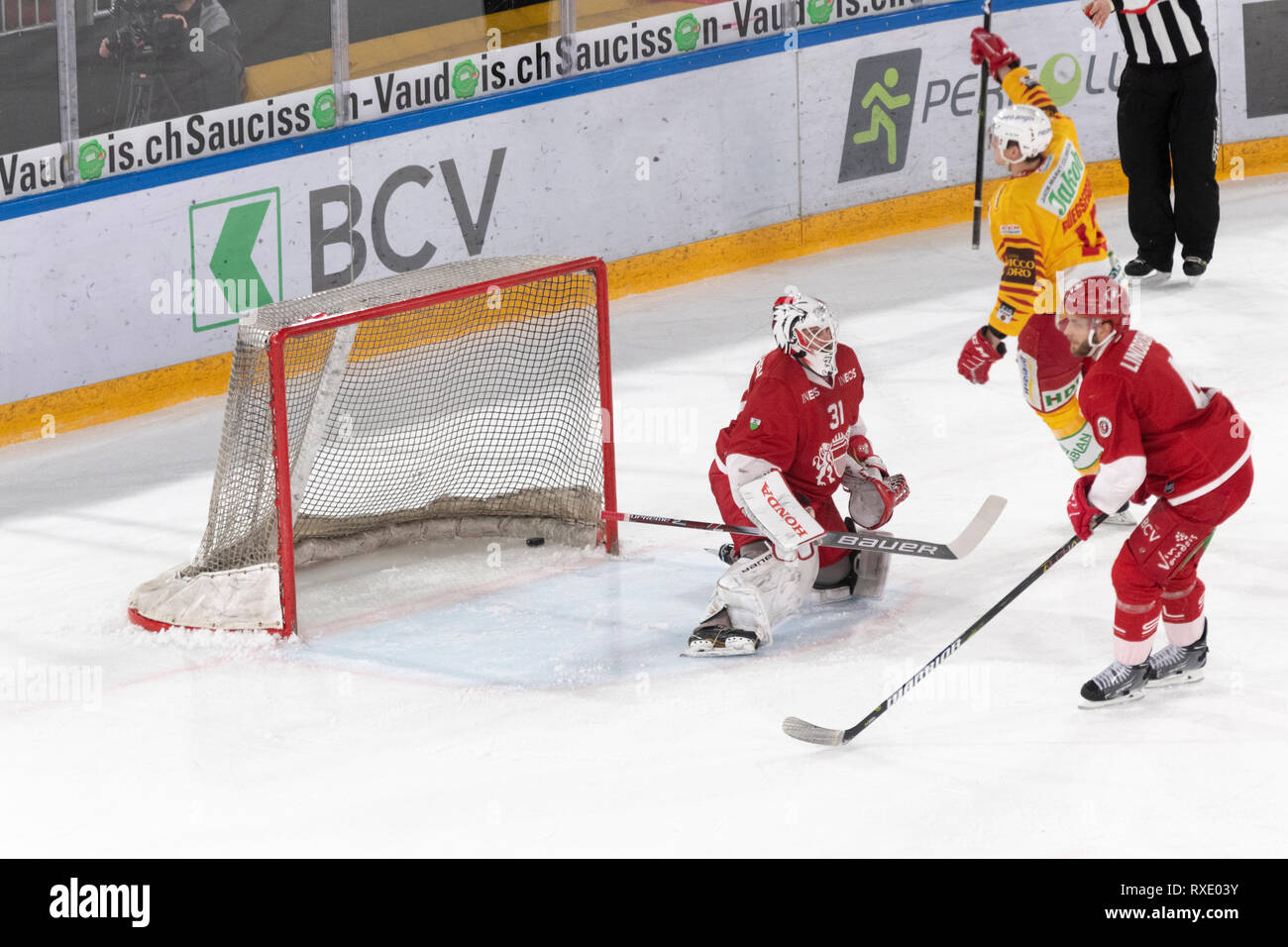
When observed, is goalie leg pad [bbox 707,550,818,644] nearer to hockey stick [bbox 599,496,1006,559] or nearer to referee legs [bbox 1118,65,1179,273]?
hockey stick [bbox 599,496,1006,559]

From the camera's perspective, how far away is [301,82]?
7723 mm

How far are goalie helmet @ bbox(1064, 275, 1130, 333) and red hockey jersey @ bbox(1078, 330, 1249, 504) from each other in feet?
0.17

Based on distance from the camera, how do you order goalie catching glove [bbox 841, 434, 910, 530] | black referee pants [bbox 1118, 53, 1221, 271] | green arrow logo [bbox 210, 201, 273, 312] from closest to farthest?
goalie catching glove [bbox 841, 434, 910, 530] < green arrow logo [bbox 210, 201, 273, 312] < black referee pants [bbox 1118, 53, 1221, 271]

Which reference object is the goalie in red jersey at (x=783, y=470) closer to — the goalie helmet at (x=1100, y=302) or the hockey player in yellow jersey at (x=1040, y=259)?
the hockey player in yellow jersey at (x=1040, y=259)

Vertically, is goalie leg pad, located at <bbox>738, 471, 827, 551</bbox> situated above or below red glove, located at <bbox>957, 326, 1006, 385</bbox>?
below

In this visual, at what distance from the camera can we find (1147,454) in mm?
4539

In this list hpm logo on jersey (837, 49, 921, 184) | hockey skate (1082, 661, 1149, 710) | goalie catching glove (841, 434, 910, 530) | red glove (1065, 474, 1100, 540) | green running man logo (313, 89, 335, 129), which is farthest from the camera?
hpm logo on jersey (837, 49, 921, 184)

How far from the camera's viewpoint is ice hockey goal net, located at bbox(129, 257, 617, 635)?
536cm

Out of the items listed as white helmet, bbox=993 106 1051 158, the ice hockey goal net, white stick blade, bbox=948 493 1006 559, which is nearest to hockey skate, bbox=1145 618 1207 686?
white stick blade, bbox=948 493 1006 559

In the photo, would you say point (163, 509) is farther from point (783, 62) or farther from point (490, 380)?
point (783, 62)

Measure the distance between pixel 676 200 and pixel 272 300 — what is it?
2.02 meters

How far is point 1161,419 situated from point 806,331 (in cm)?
106

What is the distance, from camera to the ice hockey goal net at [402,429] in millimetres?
5363

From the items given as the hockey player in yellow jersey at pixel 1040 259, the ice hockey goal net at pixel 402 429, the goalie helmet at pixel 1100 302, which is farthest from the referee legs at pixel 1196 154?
the goalie helmet at pixel 1100 302
